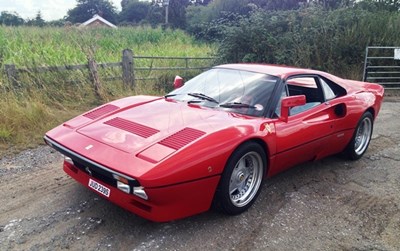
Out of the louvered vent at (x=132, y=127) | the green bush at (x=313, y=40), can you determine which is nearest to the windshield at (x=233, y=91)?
the louvered vent at (x=132, y=127)

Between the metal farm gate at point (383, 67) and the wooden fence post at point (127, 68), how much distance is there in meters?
7.15

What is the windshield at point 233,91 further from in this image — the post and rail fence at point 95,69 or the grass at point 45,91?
the post and rail fence at point 95,69

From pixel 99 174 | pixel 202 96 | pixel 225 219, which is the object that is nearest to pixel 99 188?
pixel 99 174

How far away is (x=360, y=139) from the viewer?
497 centimetres

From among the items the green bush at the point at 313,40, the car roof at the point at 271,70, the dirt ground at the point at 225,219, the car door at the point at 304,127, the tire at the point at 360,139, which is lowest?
the dirt ground at the point at 225,219

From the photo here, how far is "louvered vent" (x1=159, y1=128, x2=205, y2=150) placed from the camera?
2.77 meters

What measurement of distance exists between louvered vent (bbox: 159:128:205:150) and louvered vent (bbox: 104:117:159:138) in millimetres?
200

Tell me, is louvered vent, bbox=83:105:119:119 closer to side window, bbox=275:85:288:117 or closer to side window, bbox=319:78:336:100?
side window, bbox=275:85:288:117

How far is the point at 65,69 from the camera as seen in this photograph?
705cm

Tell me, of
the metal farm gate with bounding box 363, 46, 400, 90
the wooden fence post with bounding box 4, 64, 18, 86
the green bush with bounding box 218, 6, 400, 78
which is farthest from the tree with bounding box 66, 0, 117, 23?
the wooden fence post with bounding box 4, 64, 18, 86

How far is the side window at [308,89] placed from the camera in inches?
162

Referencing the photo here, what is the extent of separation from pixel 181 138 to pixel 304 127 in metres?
1.51

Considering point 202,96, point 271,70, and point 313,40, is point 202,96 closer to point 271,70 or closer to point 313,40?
point 271,70

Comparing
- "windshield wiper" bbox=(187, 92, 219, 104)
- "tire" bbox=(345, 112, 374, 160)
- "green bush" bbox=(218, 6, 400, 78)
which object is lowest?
"tire" bbox=(345, 112, 374, 160)
